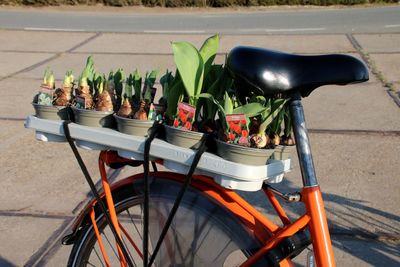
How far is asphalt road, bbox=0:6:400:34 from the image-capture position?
10.8 meters

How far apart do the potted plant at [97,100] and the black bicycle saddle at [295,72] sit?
0.57 meters

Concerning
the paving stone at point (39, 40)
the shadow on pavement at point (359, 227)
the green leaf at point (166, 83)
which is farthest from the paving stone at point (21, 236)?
the paving stone at point (39, 40)

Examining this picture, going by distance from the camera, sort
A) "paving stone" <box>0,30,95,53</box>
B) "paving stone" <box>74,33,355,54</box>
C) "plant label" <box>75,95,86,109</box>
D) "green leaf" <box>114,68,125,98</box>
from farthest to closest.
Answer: "paving stone" <box>0,30,95,53</box>
"paving stone" <box>74,33,355,54</box>
"green leaf" <box>114,68,125,98</box>
"plant label" <box>75,95,86,109</box>

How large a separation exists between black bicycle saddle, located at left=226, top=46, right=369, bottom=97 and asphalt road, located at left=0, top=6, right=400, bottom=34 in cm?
876

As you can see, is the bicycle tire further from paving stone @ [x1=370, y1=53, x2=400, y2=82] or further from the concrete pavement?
paving stone @ [x1=370, y1=53, x2=400, y2=82]

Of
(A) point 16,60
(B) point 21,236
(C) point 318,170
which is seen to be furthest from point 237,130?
(A) point 16,60

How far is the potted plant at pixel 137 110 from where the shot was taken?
2031 millimetres

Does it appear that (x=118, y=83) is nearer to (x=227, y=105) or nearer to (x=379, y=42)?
(x=227, y=105)

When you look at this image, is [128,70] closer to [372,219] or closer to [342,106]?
[342,106]

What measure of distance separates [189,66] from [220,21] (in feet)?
34.3

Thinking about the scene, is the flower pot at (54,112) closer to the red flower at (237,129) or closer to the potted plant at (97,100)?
the potted plant at (97,100)

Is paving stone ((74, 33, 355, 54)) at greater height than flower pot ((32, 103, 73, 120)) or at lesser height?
greater

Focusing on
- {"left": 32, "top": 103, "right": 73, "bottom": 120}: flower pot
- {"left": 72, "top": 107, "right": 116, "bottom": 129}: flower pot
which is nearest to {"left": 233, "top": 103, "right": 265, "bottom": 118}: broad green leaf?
{"left": 72, "top": 107, "right": 116, "bottom": 129}: flower pot

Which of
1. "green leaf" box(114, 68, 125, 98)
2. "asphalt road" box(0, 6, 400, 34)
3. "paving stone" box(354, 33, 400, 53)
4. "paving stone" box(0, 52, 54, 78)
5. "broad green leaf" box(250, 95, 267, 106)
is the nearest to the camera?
"broad green leaf" box(250, 95, 267, 106)
